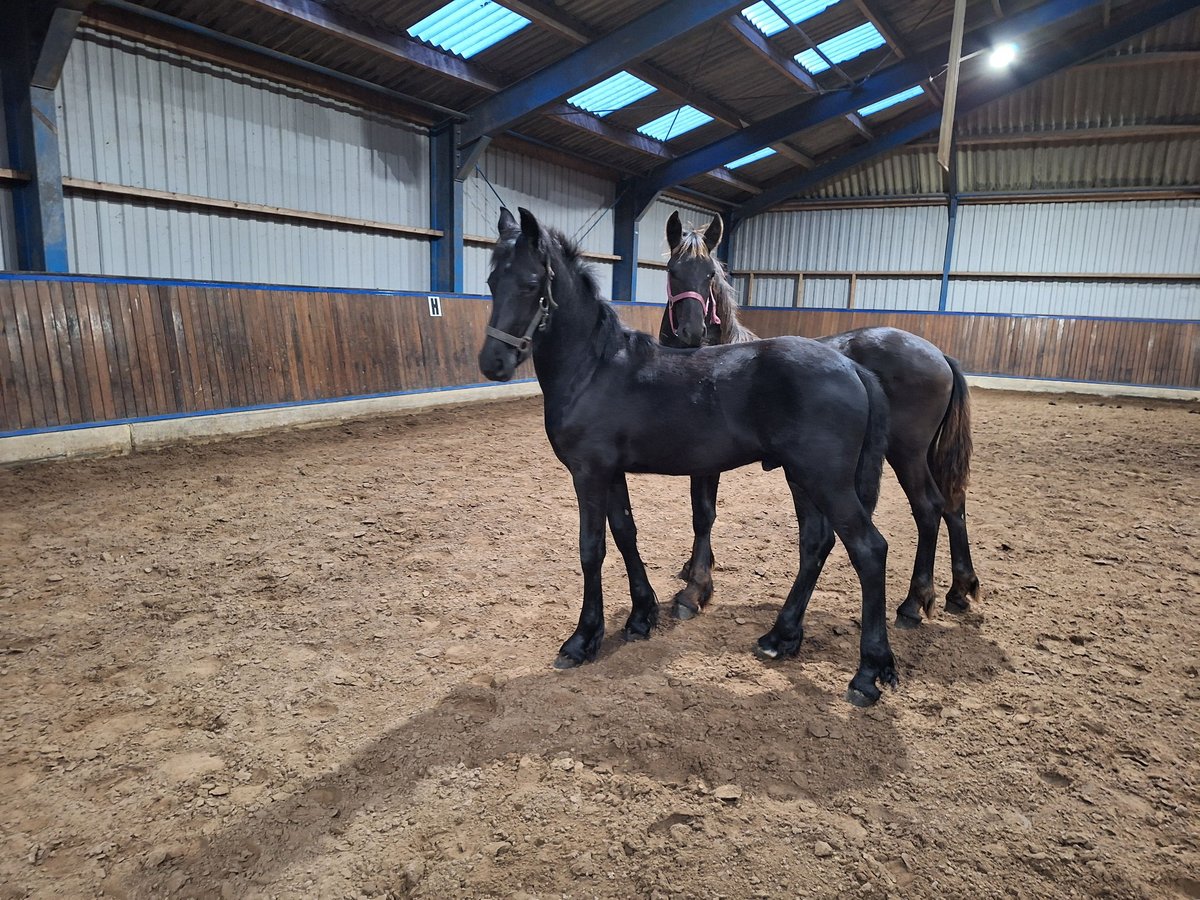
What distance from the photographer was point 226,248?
8.43 metres

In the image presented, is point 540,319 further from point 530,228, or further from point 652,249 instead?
point 652,249

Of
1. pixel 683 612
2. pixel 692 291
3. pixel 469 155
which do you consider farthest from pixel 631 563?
pixel 469 155

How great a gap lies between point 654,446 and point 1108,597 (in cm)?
301

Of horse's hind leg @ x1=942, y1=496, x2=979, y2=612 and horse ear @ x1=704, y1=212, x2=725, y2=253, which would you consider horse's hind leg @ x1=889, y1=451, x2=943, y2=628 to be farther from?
horse ear @ x1=704, y1=212, x2=725, y2=253

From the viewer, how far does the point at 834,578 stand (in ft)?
13.5

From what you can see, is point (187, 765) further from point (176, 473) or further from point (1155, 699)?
point (176, 473)

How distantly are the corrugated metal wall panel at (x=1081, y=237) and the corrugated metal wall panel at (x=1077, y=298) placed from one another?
34cm

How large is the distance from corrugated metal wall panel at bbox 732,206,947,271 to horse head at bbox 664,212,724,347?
15.6 m

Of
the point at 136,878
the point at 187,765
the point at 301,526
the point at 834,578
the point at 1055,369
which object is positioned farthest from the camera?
the point at 1055,369

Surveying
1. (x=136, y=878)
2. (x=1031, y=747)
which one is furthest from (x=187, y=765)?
(x=1031, y=747)

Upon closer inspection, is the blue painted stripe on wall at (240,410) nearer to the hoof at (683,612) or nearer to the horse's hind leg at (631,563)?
the horse's hind leg at (631,563)

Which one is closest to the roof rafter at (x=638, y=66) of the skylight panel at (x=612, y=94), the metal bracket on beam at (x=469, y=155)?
the skylight panel at (x=612, y=94)

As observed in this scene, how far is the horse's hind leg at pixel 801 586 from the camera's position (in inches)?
124

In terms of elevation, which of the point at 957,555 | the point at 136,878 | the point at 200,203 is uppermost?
the point at 200,203
